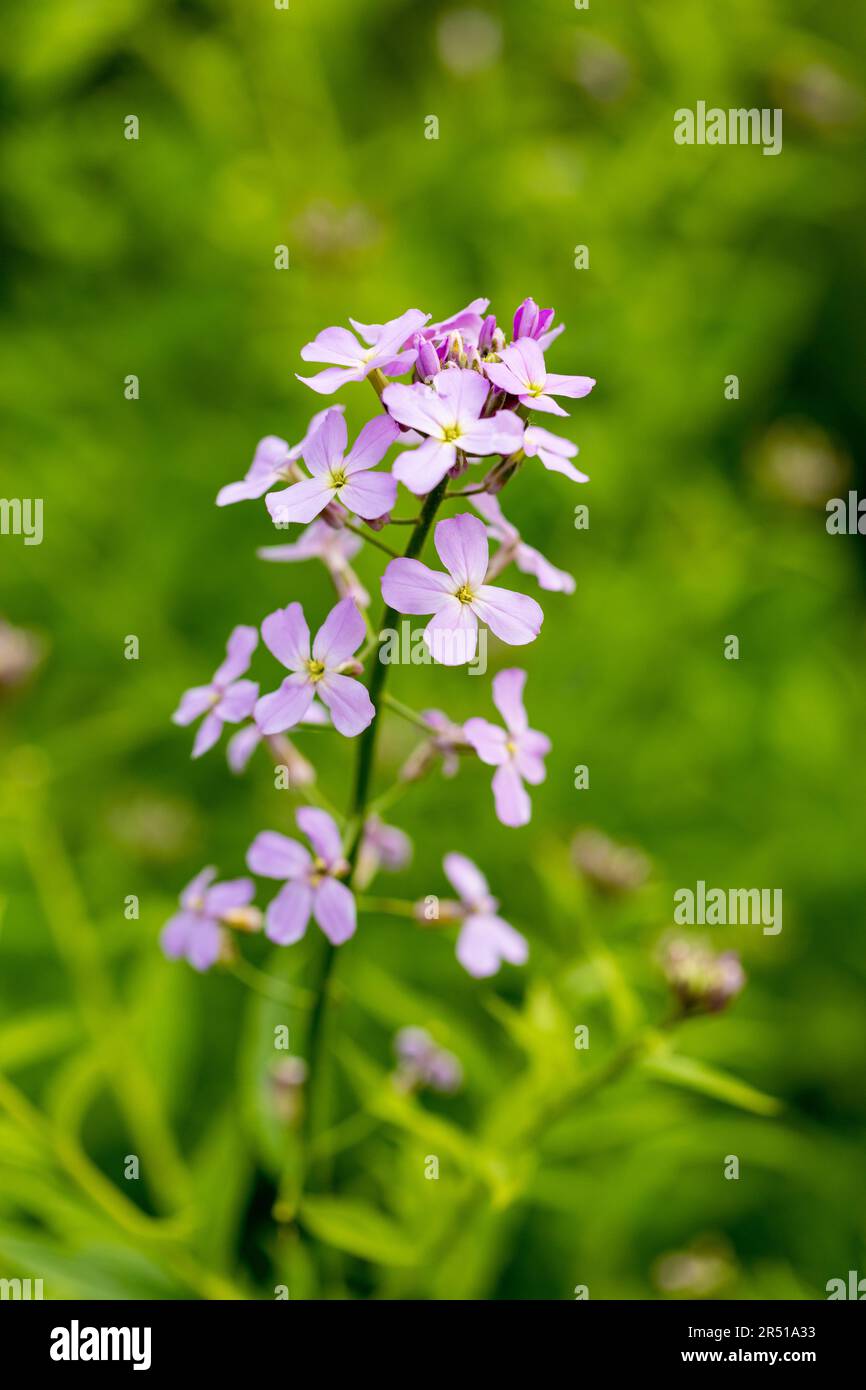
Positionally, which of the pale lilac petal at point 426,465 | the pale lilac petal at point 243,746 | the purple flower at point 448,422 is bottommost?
the pale lilac petal at point 243,746

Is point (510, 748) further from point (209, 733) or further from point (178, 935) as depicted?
point (178, 935)

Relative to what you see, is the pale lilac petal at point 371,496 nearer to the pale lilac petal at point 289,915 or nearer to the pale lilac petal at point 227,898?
the pale lilac petal at point 289,915

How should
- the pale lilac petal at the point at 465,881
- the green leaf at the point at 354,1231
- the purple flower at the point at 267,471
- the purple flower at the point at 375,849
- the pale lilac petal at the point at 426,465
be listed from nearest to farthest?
the pale lilac petal at the point at 426,465, the purple flower at the point at 267,471, the purple flower at the point at 375,849, the pale lilac petal at the point at 465,881, the green leaf at the point at 354,1231

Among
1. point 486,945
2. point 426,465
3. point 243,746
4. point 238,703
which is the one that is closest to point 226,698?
point 238,703

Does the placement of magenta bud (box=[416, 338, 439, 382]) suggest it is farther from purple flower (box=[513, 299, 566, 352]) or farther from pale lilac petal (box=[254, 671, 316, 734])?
pale lilac petal (box=[254, 671, 316, 734])

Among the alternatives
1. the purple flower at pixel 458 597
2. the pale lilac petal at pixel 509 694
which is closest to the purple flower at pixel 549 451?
the purple flower at pixel 458 597

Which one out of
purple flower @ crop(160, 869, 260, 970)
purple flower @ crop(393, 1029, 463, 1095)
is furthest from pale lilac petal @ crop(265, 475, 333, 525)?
purple flower @ crop(393, 1029, 463, 1095)

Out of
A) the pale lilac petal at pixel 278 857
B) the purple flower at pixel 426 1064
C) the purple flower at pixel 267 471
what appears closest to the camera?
the purple flower at pixel 267 471
